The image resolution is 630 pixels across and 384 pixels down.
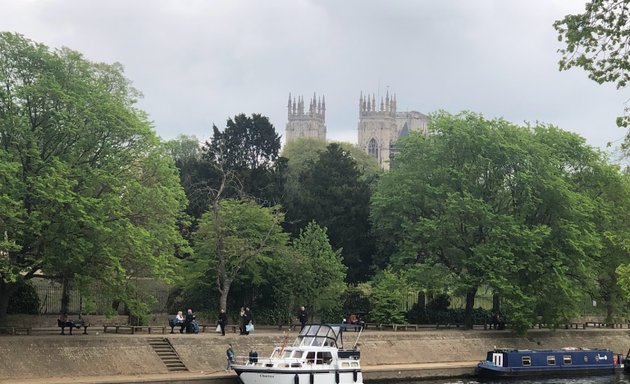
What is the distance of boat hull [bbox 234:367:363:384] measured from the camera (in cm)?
3978

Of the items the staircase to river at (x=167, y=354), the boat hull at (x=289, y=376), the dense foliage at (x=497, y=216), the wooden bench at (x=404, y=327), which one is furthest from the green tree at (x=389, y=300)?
the staircase to river at (x=167, y=354)

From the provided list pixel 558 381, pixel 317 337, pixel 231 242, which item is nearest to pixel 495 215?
pixel 558 381

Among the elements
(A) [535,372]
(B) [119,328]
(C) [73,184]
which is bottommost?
(A) [535,372]

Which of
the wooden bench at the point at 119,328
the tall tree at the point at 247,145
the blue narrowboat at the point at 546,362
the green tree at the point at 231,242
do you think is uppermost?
the tall tree at the point at 247,145

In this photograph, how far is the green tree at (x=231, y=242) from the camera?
56312 millimetres

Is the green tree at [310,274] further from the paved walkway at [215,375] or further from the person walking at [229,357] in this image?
the person walking at [229,357]

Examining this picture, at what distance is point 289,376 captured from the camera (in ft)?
131

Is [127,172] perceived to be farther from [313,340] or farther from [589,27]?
[589,27]

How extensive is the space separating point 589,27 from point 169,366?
29.0 m

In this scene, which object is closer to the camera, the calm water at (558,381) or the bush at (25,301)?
the bush at (25,301)

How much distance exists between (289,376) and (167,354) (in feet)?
26.5

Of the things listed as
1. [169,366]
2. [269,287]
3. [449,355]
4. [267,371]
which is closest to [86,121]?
[169,366]

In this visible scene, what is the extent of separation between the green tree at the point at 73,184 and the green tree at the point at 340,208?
31.1 metres

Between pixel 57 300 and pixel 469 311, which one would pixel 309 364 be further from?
pixel 469 311
